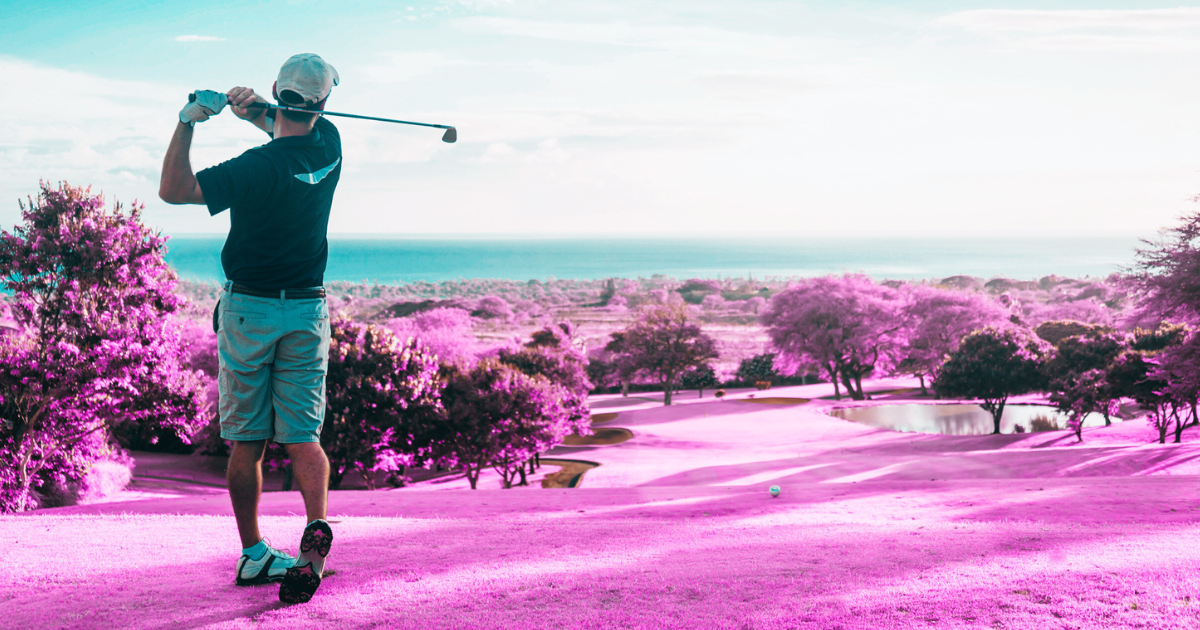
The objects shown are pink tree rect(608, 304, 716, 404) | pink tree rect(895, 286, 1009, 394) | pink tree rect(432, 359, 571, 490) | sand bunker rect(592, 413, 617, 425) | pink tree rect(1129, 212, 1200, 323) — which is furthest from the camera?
pink tree rect(895, 286, 1009, 394)

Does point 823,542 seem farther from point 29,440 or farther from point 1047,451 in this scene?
point 1047,451

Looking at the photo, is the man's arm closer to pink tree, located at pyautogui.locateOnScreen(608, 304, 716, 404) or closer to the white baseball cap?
the white baseball cap

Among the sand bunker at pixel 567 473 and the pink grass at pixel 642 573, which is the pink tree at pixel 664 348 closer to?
the sand bunker at pixel 567 473

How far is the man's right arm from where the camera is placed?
3.41 meters

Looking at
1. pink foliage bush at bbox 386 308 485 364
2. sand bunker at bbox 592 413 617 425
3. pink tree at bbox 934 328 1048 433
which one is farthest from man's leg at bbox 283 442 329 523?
sand bunker at bbox 592 413 617 425

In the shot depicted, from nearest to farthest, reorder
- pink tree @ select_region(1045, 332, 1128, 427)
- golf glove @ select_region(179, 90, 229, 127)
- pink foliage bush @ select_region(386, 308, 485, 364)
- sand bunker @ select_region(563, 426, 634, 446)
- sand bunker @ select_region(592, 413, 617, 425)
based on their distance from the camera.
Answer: golf glove @ select_region(179, 90, 229, 127)
pink tree @ select_region(1045, 332, 1128, 427)
sand bunker @ select_region(563, 426, 634, 446)
pink foliage bush @ select_region(386, 308, 485, 364)
sand bunker @ select_region(592, 413, 617, 425)

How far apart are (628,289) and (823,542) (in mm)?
148832

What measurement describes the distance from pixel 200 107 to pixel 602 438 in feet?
107

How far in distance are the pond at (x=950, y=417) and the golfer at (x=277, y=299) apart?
33062 millimetres

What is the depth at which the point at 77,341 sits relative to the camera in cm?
1475

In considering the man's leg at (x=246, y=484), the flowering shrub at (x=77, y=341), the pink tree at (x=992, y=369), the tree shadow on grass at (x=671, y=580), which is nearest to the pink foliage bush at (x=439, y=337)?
the flowering shrub at (x=77, y=341)

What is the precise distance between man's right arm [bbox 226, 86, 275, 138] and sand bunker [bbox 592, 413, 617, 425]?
121 ft

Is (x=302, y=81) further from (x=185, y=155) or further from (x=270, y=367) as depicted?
(x=270, y=367)

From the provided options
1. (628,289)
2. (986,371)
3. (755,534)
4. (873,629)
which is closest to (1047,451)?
(986,371)
